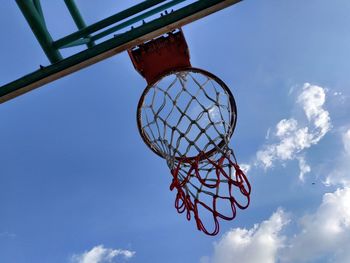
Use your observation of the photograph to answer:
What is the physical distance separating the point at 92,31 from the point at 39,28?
0.47m

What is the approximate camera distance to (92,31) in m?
3.54

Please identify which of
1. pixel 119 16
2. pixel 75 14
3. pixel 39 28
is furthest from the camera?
pixel 75 14

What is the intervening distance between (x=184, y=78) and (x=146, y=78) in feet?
1.49

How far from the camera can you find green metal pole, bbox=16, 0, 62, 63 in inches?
125

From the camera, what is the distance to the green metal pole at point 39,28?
317 centimetres

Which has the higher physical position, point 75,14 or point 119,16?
point 75,14

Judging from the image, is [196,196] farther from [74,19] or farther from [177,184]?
[74,19]

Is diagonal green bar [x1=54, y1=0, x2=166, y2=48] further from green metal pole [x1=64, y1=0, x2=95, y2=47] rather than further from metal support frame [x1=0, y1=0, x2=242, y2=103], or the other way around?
green metal pole [x1=64, y1=0, x2=95, y2=47]

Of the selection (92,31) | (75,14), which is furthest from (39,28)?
Result: (75,14)

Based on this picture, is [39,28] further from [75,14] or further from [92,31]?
[75,14]

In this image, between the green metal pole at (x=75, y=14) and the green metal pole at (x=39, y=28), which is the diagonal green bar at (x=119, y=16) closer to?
the green metal pole at (x=39, y=28)

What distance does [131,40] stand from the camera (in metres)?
3.18

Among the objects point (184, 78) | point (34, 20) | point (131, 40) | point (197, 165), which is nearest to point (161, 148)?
point (197, 165)

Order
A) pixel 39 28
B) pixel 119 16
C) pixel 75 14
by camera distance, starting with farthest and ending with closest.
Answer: pixel 75 14, pixel 119 16, pixel 39 28
